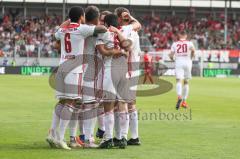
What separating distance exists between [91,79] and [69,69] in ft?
2.15

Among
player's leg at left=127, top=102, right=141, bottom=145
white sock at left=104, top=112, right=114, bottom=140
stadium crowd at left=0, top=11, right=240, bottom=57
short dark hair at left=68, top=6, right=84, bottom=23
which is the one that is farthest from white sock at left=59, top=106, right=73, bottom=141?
stadium crowd at left=0, top=11, right=240, bottom=57

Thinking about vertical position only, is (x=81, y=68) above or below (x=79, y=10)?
below

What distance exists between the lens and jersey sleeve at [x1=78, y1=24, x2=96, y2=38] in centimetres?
1181

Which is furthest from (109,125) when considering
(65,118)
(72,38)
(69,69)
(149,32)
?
(149,32)

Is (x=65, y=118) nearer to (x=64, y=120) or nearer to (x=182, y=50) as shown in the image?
(x=64, y=120)

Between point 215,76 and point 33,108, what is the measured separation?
36177 mm

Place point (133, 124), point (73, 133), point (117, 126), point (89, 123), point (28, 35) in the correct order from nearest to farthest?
point (73, 133), point (89, 123), point (117, 126), point (133, 124), point (28, 35)

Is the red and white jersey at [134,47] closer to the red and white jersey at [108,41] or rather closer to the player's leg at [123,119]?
the red and white jersey at [108,41]

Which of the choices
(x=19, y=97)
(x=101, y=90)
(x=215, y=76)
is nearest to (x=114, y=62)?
(x=101, y=90)

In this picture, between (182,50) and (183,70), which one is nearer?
(182,50)

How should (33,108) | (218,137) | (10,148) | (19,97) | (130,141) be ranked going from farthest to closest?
(19,97), (33,108), (218,137), (130,141), (10,148)

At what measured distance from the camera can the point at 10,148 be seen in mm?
11883

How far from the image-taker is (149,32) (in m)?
66.2

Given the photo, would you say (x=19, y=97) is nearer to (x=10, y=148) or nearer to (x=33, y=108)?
(x=33, y=108)
